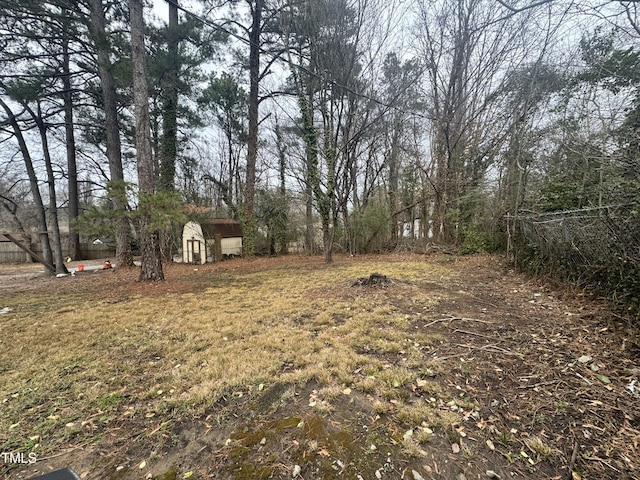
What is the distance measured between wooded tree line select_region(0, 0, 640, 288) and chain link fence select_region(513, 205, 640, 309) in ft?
0.78

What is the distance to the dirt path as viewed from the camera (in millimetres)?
1444

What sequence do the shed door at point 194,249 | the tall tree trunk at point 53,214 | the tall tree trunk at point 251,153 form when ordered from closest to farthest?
the tall tree trunk at point 53,214 → the shed door at point 194,249 → the tall tree trunk at point 251,153

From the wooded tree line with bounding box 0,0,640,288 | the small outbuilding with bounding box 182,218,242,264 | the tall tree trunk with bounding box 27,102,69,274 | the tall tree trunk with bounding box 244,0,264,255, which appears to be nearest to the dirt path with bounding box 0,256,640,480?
the wooded tree line with bounding box 0,0,640,288

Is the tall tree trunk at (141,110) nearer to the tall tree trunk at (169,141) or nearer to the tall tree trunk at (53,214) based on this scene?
the tall tree trunk at (169,141)

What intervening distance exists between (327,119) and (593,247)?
26.4ft

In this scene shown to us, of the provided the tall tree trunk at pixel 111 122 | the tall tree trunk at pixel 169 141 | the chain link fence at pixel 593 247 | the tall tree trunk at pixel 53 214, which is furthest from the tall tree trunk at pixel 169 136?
the chain link fence at pixel 593 247

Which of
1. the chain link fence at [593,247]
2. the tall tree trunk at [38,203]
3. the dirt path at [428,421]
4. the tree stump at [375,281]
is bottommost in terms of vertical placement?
the dirt path at [428,421]

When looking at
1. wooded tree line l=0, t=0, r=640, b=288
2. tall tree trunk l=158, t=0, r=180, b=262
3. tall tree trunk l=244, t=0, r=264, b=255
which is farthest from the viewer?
tall tree trunk l=244, t=0, r=264, b=255

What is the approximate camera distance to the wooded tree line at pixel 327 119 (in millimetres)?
5172

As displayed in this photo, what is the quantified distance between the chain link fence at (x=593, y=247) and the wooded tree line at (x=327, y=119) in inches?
9.4

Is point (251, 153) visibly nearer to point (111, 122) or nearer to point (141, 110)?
point (111, 122)

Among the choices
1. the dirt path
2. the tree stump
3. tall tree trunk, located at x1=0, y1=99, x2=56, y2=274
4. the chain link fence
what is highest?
tall tree trunk, located at x1=0, y1=99, x2=56, y2=274

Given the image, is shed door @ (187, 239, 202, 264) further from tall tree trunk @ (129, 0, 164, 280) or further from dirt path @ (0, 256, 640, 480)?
dirt path @ (0, 256, 640, 480)

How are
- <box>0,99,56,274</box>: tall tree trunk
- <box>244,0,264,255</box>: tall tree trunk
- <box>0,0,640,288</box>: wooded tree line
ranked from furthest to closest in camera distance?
1. <box>244,0,264,255</box>: tall tree trunk
2. <box>0,99,56,274</box>: tall tree trunk
3. <box>0,0,640,288</box>: wooded tree line
